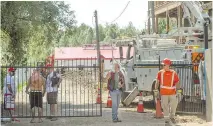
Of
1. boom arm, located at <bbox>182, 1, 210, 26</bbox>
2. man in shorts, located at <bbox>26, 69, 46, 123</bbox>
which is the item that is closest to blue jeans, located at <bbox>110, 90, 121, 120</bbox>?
man in shorts, located at <bbox>26, 69, 46, 123</bbox>

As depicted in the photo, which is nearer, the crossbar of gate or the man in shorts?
the man in shorts

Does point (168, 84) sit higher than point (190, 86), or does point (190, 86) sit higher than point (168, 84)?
point (168, 84)

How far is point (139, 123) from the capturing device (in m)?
11.3

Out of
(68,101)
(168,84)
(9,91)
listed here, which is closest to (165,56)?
(168,84)

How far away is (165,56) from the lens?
14.3 meters

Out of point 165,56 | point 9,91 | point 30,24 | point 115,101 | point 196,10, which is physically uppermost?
point 196,10

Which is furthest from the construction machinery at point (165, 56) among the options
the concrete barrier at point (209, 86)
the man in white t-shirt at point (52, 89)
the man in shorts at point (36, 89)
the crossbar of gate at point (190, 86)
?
the man in shorts at point (36, 89)

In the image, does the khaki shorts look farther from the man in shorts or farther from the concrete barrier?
the concrete barrier

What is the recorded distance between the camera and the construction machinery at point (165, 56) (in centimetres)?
1312

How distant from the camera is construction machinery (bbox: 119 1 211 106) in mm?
13117

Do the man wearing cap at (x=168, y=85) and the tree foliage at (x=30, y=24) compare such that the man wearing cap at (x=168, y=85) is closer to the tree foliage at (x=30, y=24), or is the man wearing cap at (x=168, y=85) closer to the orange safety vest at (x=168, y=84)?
the orange safety vest at (x=168, y=84)

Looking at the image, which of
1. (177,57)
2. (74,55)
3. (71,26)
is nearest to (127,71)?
(177,57)

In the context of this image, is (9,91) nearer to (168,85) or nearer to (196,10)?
(168,85)

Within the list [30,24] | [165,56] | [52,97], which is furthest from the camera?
[30,24]
